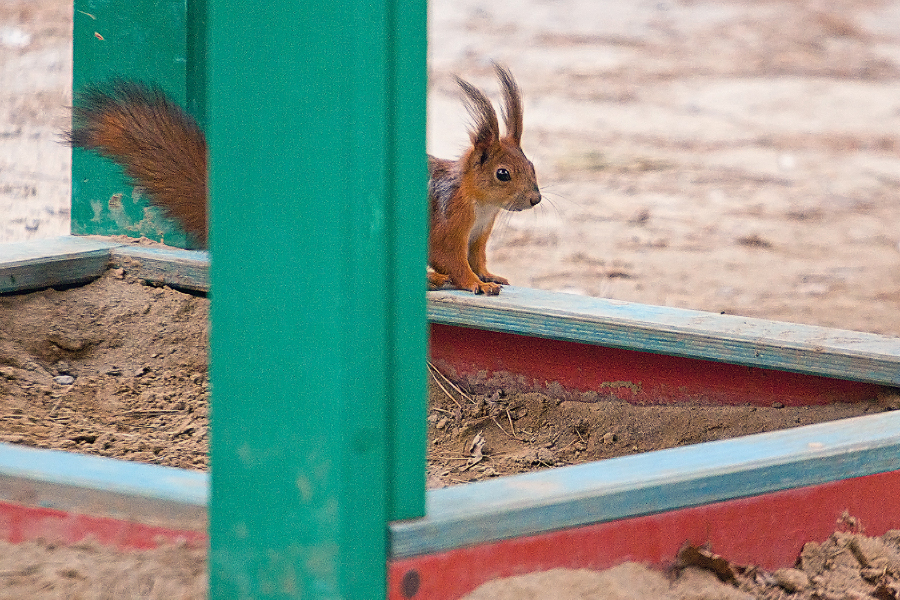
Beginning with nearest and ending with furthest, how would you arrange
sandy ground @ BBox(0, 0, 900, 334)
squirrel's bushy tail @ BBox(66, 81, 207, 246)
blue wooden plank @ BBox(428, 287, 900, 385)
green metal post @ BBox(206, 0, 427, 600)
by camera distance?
green metal post @ BBox(206, 0, 427, 600)
blue wooden plank @ BBox(428, 287, 900, 385)
squirrel's bushy tail @ BBox(66, 81, 207, 246)
sandy ground @ BBox(0, 0, 900, 334)

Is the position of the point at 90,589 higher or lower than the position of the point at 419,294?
lower

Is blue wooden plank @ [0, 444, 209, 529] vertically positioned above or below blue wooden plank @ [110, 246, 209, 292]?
below

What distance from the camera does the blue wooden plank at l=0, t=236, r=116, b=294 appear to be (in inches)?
120

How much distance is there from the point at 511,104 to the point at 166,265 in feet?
3.37

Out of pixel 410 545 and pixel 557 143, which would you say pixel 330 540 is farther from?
pixel 557 143

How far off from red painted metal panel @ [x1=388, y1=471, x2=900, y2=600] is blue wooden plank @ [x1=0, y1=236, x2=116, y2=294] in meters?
1.91

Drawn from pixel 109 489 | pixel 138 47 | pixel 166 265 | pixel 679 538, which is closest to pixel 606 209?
pixel 138 47

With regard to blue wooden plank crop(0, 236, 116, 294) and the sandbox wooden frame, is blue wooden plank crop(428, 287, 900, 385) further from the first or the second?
blue wooden plank crop(0, 236, 116, 294)

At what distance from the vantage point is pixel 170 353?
3.05 metres

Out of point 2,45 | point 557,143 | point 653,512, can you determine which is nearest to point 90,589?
point 653,512

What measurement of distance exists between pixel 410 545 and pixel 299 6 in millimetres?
661

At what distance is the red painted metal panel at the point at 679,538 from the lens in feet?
5.00

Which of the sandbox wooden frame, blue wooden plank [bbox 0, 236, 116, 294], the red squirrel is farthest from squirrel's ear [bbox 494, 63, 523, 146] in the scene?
blue wooden plank [bbox 0, 236, 116, 294]

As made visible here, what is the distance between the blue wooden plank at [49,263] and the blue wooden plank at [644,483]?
72.1 inches
